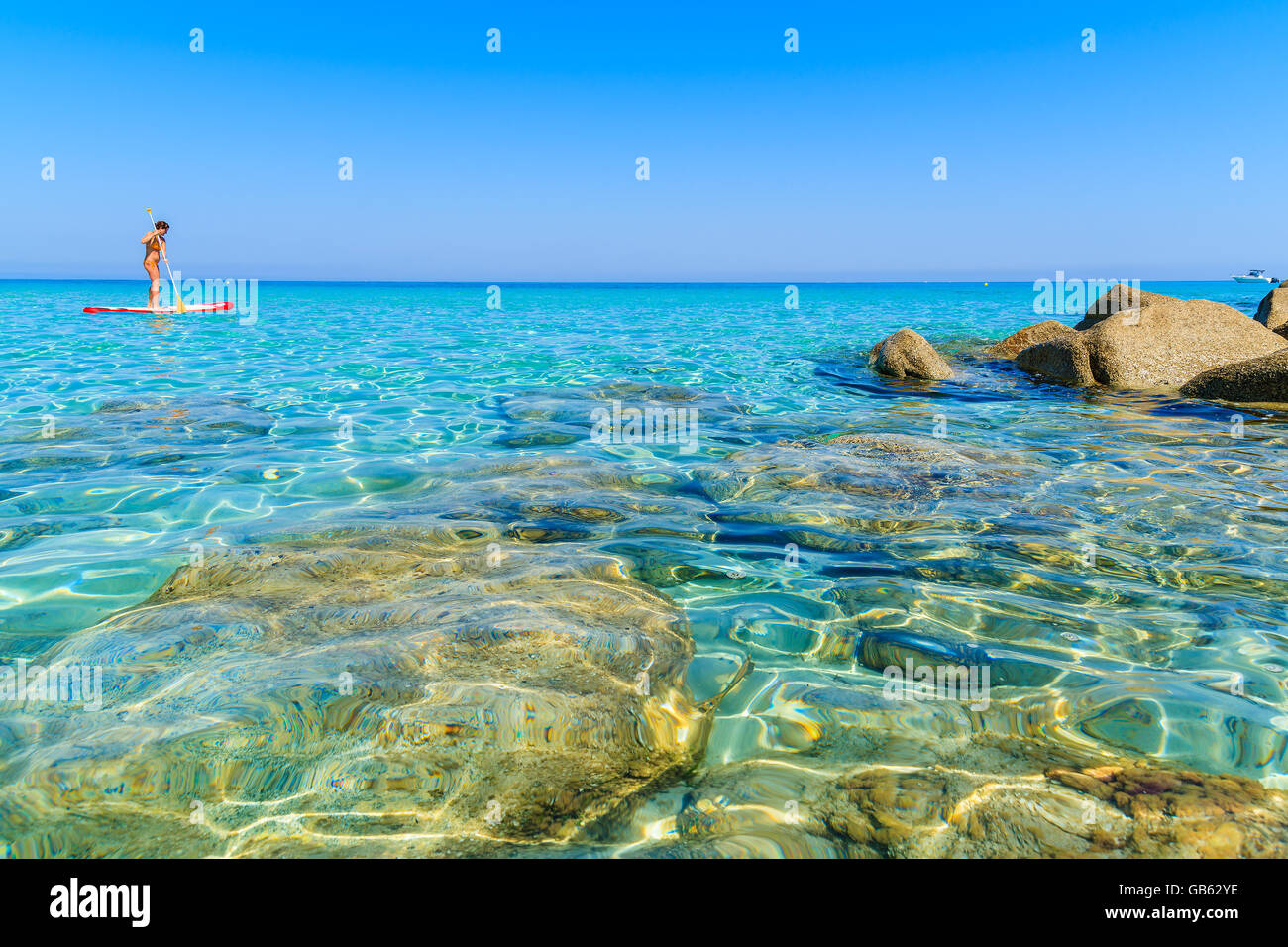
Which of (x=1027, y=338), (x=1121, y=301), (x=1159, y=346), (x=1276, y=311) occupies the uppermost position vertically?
Answer: (x=1121, y=301)

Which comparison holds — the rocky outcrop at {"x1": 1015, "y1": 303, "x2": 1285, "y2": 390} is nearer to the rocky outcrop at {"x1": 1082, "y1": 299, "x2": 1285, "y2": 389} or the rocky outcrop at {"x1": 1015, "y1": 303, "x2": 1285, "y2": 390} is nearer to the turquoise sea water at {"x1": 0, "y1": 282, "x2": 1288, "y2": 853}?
the rocky outcrop at {"x1": 1082, "y1": 299, "x2": 1285, "y2": 389}

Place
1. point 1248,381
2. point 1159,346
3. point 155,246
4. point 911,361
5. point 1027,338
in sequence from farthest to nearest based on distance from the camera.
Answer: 1. point 155,246
2. point 1027,338
3. point 911,361
4. point 1159,346
5. point 1248,381

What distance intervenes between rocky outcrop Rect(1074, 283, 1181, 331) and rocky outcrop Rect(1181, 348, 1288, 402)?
95.7 inches

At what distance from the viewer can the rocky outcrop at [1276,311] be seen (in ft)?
39.2

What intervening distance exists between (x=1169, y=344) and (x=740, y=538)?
31.1ft

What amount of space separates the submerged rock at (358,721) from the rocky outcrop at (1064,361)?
9.46 meters

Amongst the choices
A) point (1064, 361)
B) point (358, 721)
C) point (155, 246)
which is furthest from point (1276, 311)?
point (155, 246)

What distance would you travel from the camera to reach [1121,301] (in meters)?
12.3

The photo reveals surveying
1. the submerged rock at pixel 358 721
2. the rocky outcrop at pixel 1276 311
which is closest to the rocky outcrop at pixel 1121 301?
the rocky outcrop at pixel 1276 311

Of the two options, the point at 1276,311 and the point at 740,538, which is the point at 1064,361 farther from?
the point at 740,538

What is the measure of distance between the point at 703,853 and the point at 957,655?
5.06 ft

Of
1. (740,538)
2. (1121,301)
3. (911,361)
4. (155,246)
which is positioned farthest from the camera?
(155,246)

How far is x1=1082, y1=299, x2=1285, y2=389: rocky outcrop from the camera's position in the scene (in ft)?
33.1
